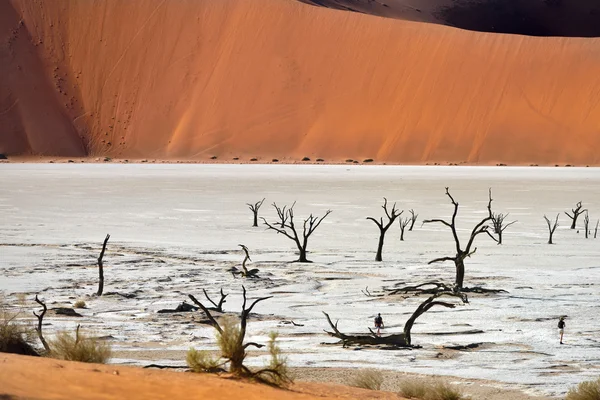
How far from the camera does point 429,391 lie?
289 inches

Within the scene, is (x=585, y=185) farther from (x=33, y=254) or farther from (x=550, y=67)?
(x=550, y=67)

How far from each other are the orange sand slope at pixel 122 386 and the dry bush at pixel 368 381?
0.28 m

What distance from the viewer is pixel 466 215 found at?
25.6 meters

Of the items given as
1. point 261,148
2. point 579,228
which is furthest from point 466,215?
point 261,148

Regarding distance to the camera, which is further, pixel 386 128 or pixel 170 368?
pixel 386 128

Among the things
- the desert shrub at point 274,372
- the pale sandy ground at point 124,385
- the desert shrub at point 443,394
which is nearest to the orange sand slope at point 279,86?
the desert shrub at point 443,394

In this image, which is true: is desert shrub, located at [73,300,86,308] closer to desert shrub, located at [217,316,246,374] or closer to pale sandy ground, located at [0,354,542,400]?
pale sandy ground, located at [0,354,542,400]

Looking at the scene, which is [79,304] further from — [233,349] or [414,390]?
[414,390]

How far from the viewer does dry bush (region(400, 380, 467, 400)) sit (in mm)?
7180

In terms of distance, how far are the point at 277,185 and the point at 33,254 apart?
23334 mm

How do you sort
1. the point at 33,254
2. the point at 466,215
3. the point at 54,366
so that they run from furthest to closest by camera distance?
the point at 466,215 → the point at 33,254 → the point at 54,366

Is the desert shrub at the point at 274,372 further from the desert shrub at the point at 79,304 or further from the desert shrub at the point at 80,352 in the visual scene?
the desert shrub at the point at 79,304

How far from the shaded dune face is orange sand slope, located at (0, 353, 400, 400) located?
97.7 metres

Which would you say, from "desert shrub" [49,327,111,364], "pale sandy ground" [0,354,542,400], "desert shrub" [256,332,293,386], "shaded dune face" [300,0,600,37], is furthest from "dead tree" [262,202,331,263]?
"shaded dune face" [300,0,600,37]
